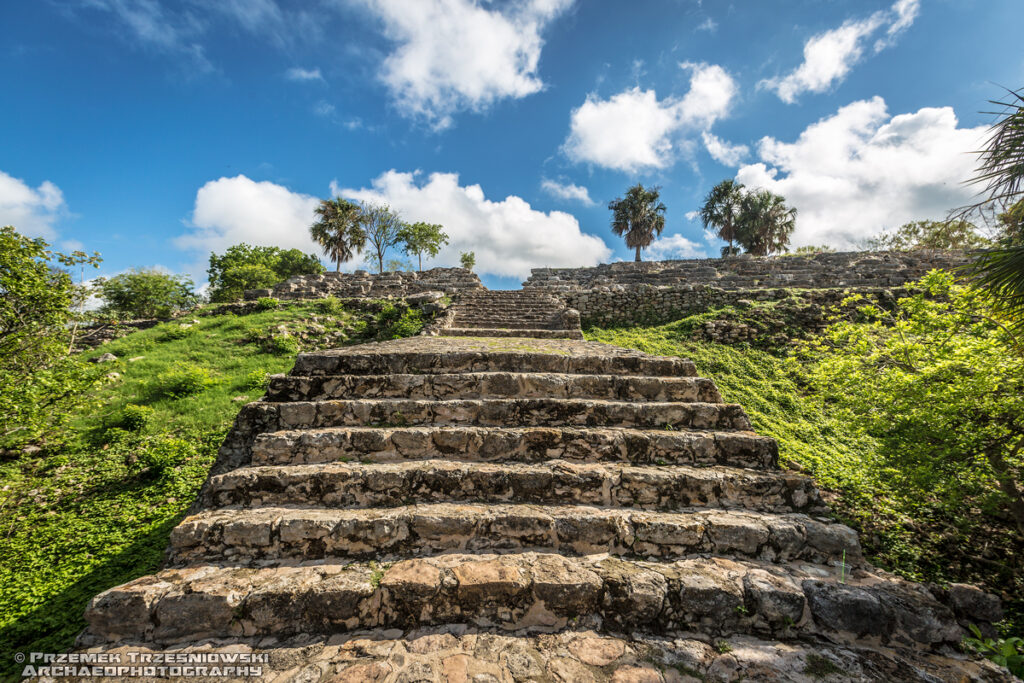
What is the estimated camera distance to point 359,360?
12.6 feet

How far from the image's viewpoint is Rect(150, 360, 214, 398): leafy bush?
6391 millimetres

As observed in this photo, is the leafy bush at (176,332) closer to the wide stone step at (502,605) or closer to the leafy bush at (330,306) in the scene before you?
the leafy bush at (330,306)

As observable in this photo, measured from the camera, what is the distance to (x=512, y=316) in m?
10.6

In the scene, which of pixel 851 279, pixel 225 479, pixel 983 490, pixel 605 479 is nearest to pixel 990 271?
pixel 983 490

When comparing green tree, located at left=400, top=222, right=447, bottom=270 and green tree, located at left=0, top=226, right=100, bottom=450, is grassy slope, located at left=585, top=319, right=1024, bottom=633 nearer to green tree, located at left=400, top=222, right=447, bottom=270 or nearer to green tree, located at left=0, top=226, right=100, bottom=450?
green tree, located at left=0, top=226, right=100, bottom=450

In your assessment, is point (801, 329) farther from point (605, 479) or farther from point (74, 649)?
point (74, 649)

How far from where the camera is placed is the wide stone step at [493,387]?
3537 mm

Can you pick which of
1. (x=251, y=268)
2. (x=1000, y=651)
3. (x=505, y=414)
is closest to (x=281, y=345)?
(x=505, y=414)

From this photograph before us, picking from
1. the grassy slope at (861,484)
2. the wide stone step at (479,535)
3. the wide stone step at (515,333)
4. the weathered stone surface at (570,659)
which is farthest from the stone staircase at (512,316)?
the weathered stone surface at (570,659)

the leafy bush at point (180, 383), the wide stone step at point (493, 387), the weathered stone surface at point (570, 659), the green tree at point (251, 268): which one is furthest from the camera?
the green tree at point (251, 268)

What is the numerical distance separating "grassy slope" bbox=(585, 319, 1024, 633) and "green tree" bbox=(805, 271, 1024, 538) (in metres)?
0.27

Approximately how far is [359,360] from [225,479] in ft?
5.18

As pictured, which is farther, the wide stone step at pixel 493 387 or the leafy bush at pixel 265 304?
the leafy bush at pixel 265 304

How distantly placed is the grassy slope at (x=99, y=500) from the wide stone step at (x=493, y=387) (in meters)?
1.96
